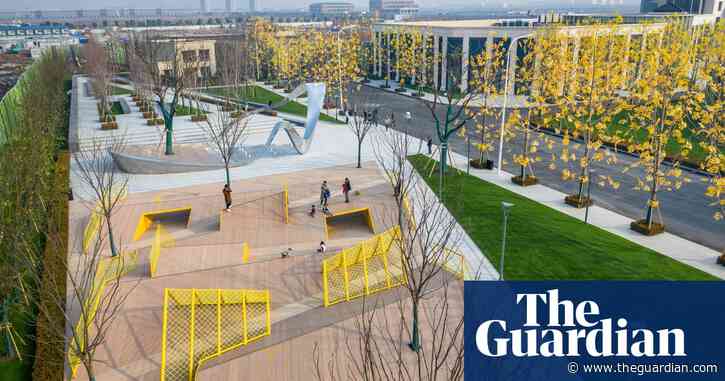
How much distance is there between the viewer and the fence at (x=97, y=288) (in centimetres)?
1120

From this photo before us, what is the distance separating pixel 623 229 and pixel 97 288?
18.7 meters

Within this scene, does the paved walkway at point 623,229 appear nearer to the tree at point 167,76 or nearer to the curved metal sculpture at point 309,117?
the curved metal sculpture at point 309,117

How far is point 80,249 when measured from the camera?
59.7 ft

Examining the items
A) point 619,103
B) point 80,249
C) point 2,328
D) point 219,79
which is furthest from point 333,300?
point 219,79

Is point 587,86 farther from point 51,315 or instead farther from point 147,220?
point 51,315

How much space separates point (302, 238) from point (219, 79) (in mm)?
48818

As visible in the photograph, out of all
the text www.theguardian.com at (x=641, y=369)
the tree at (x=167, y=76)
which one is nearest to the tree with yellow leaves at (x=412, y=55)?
the tree at (x=167, y=76)

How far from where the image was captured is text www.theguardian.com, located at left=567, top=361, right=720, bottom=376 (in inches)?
429

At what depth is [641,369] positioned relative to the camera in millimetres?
11000

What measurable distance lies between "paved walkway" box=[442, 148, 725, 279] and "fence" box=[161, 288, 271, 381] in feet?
46.5

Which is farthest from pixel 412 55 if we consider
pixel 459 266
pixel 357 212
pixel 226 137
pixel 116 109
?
pixel 459 266

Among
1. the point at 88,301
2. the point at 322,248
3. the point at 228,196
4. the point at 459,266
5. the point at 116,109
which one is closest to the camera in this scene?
the point at 88,301

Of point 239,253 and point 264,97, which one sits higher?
point 264,97

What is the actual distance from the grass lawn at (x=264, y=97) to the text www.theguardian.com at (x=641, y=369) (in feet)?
105
